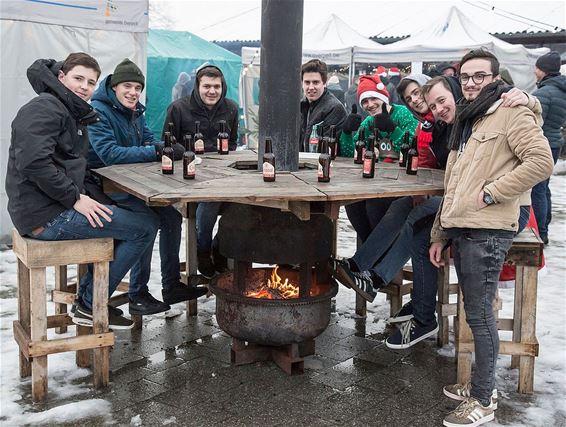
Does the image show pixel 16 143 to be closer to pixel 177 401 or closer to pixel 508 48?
pixel 177 401

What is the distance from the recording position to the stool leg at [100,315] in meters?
4.03

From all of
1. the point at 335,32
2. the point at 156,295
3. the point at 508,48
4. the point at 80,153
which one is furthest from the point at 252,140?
the point at 80,153

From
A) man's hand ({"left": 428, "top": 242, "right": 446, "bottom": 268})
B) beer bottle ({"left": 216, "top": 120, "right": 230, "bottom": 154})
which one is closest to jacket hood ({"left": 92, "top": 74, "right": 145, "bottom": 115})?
beer bottle ({"left": 216, "top": 120, "right": 230, "bottom": 154})

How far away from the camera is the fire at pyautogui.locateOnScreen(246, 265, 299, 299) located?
176 inches

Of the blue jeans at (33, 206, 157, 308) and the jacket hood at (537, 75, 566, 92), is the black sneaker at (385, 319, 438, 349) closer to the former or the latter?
the blue jeans at (33, 206, 157, 308)

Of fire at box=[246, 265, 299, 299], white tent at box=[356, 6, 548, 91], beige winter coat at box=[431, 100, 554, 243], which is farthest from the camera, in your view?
white tent at box=[356, 6, 548, 91]

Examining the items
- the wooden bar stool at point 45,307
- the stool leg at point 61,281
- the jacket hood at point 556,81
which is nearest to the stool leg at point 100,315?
the wooden bar stool at point 45,307

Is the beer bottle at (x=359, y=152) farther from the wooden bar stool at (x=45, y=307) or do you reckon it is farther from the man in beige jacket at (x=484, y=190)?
the wooden bar stool at (x=45, y=307)

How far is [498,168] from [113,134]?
2.82 metres

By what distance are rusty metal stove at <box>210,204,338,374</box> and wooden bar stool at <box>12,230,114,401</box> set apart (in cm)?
79

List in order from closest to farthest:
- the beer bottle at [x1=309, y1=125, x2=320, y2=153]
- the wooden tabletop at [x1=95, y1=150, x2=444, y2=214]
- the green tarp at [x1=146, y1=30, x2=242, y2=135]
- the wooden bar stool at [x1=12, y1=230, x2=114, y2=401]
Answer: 1. the wooden tabletop at [x1=95, y1=150, x2=444, y2=214]
2. the wooden bar stool at [x1=12, y1=230, x2=114, y2=401]
3. the beer bottle at [x1=309, y1=125, x2=320, y2=153]
4. the green tarp at [x1=146, y1=30, x2=242, y2=135]

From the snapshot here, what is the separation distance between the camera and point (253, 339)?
4.33 m

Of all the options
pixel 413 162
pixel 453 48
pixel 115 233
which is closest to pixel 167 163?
pixel 115 233

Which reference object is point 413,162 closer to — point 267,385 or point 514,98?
point 514,98
